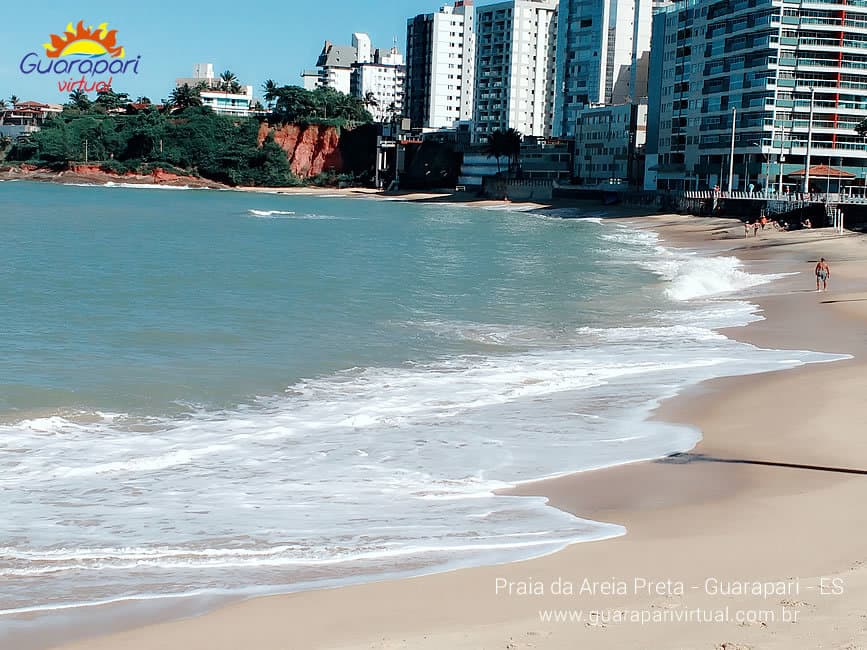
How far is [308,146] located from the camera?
17988cm

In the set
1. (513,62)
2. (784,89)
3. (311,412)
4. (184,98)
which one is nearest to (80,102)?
(184,98)

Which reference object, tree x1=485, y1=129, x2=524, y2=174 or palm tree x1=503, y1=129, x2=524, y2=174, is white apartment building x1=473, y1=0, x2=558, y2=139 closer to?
tree x1=485, y1=129, x2=524, y2=174

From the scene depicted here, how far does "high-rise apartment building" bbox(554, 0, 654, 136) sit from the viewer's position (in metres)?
152

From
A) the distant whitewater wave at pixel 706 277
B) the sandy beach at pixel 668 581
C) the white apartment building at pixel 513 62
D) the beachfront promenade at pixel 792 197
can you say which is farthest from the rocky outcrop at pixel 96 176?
the sandy beach at pixel 668 581

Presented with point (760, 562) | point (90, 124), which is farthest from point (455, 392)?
point (90, 124)

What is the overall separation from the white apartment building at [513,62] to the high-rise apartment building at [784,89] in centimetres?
7488

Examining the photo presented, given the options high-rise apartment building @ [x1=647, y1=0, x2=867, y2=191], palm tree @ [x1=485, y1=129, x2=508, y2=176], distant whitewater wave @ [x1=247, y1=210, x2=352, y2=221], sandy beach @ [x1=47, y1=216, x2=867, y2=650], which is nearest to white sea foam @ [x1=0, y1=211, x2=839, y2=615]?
sandy beach @ [x1=47, y1=216, x2=867, y2=650]

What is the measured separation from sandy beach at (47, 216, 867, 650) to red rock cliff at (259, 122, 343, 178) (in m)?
169

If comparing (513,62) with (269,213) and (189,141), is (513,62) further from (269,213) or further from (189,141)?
(269,213)

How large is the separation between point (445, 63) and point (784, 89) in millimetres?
112268

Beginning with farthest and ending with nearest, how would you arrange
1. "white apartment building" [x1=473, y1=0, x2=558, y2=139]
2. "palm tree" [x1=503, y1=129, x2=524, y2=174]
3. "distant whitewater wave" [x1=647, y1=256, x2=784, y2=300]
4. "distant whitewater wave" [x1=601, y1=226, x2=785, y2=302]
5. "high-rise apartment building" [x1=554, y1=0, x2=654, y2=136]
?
"white apartment building" [x1=473, y1=0, x2=558, y2=139] < "high-rise apartment building" [x1=554, y1=0, x2=654, y2=136] < "palm tree" [x1=503, y1=129, x2=524, y2=174] < "distant whitewater wave" [x1=601, y1=226, x2=785, y2=302] < "distant whitewater wave" [x1=647, y1=256, x2=784, y2=300]

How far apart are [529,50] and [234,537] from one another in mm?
171162

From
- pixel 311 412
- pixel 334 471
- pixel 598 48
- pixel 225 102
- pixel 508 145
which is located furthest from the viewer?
pixel 225 102

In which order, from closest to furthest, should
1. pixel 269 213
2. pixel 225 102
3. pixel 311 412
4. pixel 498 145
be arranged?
pixel 311 412, pixel 269 213, pixel 498 145, pixel 225 102
